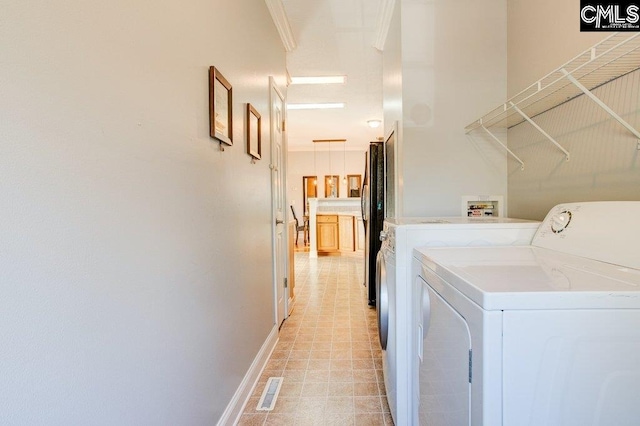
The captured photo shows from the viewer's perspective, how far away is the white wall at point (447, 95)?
2.12 metres

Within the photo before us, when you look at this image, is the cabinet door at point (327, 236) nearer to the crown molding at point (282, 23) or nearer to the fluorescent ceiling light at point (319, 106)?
the fluorescent ceiling light at point (319, 106)

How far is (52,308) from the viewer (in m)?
0.60

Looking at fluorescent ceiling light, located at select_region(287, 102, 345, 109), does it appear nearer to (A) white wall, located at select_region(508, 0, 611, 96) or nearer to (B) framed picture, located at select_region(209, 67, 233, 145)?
(A) white wall, located at select_region(508, 0, 611, 96)

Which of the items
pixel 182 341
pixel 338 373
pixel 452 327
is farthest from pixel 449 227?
pixel 338 373

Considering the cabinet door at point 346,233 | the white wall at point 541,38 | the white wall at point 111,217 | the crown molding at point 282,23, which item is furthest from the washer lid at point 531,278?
the cabinet door at point 346,233

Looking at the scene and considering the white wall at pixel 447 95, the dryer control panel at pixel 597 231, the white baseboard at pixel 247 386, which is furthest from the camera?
the white wall at pixel 447 95

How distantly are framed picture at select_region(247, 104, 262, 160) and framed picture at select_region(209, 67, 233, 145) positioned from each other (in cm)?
34

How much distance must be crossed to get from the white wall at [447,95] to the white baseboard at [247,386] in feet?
4.51

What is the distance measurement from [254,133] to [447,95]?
133cm

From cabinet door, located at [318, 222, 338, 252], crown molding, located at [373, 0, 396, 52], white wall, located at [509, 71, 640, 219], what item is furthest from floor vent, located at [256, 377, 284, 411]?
cabinet door, located at [318, 222, 338, 252]

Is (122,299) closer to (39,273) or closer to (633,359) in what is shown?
(39,273)

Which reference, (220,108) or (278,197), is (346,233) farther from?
(220,108)

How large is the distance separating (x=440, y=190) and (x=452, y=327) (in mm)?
1482

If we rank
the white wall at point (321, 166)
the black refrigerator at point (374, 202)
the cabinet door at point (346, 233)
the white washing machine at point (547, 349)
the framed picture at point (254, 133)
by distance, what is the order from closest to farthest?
1. the white washing machine at point (547, 349)
2. the framed picture at point (254, 133)
3. the black refrigerator at point (374, 202)
4. the cabinet door at point (346, 233)
5. the white wall at point (321, 166)
